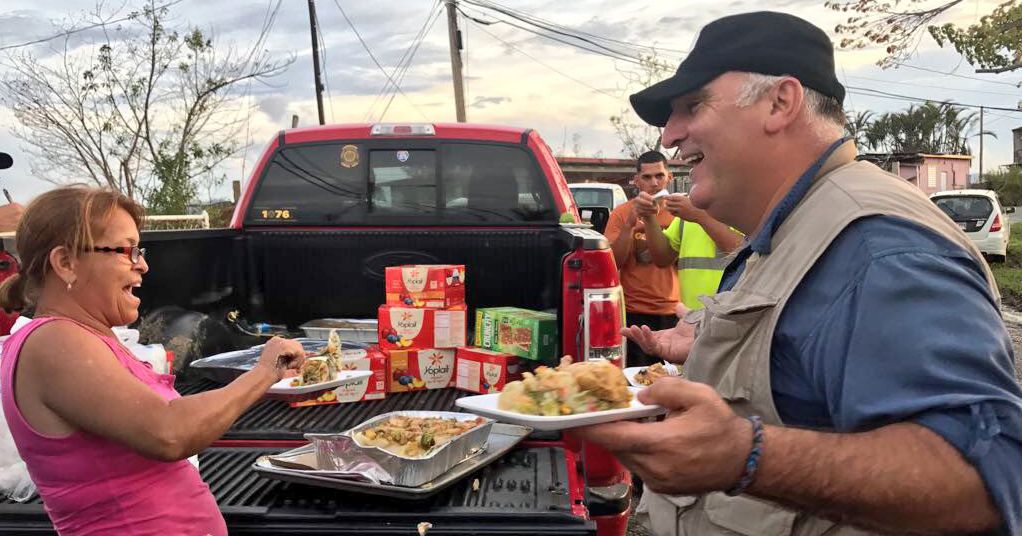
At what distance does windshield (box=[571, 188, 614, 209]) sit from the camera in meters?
14.5

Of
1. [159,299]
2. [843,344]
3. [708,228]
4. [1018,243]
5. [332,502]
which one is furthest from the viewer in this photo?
[1018,243]

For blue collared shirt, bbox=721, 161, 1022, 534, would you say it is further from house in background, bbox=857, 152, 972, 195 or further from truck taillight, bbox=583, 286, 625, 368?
house in background, bbox=857, 152, 972, 195

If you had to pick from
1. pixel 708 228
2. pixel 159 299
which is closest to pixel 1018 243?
pixel 708 228

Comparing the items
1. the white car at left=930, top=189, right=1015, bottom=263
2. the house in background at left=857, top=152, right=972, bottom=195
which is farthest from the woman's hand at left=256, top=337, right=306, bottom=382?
the house in background at left=857, top=152, right=972, bottom=195

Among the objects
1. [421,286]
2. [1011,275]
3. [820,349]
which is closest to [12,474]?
[421,286]

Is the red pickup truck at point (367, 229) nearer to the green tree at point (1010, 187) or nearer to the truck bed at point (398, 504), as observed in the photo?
the truck bed at point (398, 504)

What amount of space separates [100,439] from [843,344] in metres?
1.74

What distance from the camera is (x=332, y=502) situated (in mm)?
2324

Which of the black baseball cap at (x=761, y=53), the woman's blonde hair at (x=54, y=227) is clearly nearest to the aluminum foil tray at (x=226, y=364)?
the woman's blonde hair at (x=54, y=227)

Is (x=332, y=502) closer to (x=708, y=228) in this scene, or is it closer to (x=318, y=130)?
(x=318, y=130)

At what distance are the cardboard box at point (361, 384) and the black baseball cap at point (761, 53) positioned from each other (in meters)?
2.37

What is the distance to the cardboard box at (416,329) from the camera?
377cm

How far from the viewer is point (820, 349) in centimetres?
122

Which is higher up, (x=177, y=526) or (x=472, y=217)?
(x=472, y=217)
